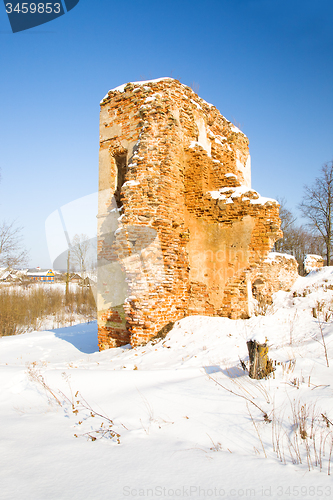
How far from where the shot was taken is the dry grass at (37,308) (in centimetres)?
1697

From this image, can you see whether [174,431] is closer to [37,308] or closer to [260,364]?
[260,364]

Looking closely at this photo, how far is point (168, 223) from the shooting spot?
23.4 ft

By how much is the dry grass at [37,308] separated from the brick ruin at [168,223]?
37.7ft

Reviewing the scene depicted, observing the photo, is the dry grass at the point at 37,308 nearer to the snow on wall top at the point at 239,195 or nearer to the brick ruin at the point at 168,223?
the brick ruin at the point at 168,223

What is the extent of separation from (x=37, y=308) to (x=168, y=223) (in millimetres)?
16339

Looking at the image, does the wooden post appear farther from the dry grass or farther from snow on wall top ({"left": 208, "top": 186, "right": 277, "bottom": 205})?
the dry grass

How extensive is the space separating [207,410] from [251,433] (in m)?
0.58

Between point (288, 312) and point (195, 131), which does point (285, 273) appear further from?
point (195, 131)

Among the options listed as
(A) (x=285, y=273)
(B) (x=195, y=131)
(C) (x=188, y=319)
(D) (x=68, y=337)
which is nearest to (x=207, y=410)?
(C) (x=188, y=319)

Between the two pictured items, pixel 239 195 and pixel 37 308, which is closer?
pixel 239 195

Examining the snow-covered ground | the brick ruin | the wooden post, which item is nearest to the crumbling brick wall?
the brick ruin

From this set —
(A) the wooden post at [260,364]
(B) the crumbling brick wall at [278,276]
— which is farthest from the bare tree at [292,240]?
(A) the wooden post at [260,364]

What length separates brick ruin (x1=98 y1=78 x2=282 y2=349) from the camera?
22.5 feet

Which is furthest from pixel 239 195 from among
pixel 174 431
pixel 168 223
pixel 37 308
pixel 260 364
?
pixel 37 308
